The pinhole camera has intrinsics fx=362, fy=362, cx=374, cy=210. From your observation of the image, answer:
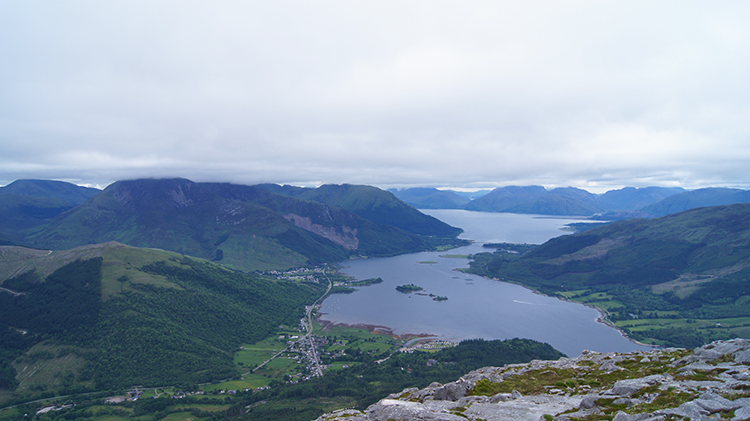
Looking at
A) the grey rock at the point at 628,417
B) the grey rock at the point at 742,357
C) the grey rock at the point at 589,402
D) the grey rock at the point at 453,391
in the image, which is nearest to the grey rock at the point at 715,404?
the grey rock at the point at 628,417

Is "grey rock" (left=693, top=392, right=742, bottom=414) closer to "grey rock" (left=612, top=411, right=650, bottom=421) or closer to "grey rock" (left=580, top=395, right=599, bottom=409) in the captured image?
"grey rock" (left=612, top=411, right=650, bottom=421)

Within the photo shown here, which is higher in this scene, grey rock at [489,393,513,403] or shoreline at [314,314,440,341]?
grey rock at [489,393,513,403]

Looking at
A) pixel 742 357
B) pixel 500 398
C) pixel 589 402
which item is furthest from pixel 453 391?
pixel 742 357

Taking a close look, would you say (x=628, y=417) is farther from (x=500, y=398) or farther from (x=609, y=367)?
(x=609, y=367)

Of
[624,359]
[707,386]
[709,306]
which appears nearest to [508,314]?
[709,306]

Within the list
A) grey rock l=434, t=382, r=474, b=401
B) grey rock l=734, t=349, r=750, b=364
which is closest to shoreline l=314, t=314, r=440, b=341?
grey rock l=434, t=382, r=474, b=401

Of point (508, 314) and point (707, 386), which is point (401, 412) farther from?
point (508, 314)

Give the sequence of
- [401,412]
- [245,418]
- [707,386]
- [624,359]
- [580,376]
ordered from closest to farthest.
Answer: [707,386] < [401,412] < [580,376] < [624,359] < [245,418]
